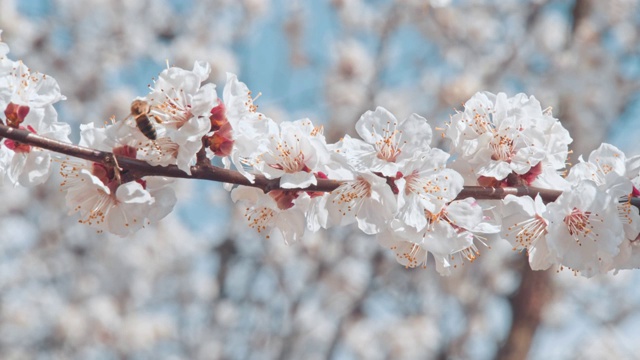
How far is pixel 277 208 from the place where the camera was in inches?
60.2

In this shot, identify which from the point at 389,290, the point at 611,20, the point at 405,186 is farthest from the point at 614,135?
the point at 405,186

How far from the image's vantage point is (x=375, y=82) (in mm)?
6395

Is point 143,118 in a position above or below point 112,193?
above

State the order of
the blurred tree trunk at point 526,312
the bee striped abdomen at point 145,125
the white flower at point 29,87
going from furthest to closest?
1. the blurred tree trunk at point 526,312
2. the white flower at point 29,87
3. the bee striped abdomen at point 145,125

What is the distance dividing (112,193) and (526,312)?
4.14m

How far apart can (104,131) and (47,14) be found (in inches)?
237

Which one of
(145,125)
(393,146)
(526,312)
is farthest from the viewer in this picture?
(526,312)

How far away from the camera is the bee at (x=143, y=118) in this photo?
1403 millimetres

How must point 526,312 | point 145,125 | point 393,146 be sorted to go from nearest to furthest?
point 145,125
point 393,146
point 526,312

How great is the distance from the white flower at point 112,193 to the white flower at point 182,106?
0.10m

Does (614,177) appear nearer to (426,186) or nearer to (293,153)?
(426,186)

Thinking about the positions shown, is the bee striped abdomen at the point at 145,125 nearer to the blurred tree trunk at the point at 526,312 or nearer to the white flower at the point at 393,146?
the white flower at the point at 393,146

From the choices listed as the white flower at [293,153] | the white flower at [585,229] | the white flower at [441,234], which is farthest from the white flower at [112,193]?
the white flower at [585,229]

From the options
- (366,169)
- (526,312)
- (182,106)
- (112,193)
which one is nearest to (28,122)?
(112,193)
